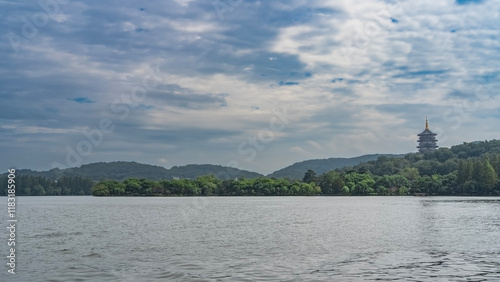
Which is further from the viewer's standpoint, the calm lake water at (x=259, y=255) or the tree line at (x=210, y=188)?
the tree line at (x=210, y=188)

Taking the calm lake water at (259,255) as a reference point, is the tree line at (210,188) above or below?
above

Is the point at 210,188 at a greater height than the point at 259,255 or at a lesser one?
greater

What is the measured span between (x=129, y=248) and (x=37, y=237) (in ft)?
34.4

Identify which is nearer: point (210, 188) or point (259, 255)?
point (259, 255)

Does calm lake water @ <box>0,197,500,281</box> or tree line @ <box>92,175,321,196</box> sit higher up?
tree line @ <box>92,175,321,196</box>

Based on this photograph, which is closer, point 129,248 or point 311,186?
point 129,248

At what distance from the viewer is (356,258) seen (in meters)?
27.1

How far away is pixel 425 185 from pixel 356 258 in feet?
483

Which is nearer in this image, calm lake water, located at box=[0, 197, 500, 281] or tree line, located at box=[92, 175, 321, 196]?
calm lake water, located at box=[0, 197, 500, 281]

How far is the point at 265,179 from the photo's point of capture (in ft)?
648

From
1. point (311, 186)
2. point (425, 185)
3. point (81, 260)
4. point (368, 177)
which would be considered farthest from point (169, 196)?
point (81, 260)

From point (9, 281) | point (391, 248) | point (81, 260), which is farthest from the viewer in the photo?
point (391, 248)

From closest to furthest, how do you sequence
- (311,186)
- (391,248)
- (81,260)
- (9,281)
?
(9,281)
(81,260)
(391,248)
(311,186)

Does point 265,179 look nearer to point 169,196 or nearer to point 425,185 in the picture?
point 169,196
